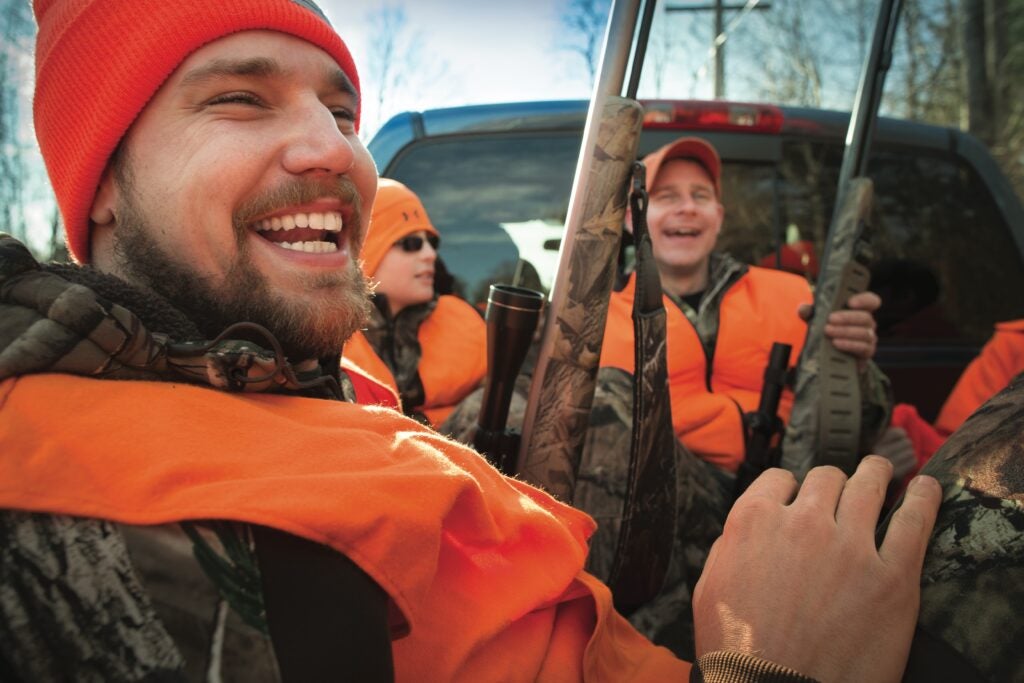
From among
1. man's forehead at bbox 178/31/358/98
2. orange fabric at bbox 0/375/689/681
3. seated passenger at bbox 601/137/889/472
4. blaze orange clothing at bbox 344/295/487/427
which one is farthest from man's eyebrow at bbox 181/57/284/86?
blaze orange clothing at bbox 344/295/487/427

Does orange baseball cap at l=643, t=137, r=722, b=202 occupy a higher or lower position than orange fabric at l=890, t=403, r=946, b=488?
higher

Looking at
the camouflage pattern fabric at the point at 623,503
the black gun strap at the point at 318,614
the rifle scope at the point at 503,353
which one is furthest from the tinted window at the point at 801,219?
the black gun strap at the point at 318,614

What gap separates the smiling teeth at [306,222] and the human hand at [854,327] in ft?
6.45

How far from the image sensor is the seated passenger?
2922 mm

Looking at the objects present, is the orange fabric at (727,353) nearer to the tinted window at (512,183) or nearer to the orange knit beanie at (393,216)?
the tinted window at (512,183)

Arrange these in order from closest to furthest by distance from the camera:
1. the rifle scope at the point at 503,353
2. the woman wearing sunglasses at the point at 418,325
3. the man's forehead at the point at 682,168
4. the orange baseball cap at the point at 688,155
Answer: the rifle scope at the point at 503,353, the orange baseball cap at the point at 688,155, the man's forehead at the point at 682,168, the woman wearing sunglasses at the point at 418,325

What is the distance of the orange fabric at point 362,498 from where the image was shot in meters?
0.77

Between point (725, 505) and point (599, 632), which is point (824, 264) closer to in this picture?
point (725, 505)

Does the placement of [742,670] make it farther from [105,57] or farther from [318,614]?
[105,57]

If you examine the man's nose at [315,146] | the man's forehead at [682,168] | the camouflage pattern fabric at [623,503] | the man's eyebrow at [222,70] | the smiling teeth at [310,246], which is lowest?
the camouflage pattern fabric at [623,503]

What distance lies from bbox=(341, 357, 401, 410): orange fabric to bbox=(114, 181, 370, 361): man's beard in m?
0.60

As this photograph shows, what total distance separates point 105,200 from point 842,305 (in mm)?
2442

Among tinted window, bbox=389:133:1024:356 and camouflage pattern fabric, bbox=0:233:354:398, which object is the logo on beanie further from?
tinted window, bbox=389:133:1024:356

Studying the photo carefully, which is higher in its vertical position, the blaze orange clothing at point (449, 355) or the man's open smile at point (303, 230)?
the man's open smile at point (303, 230)
